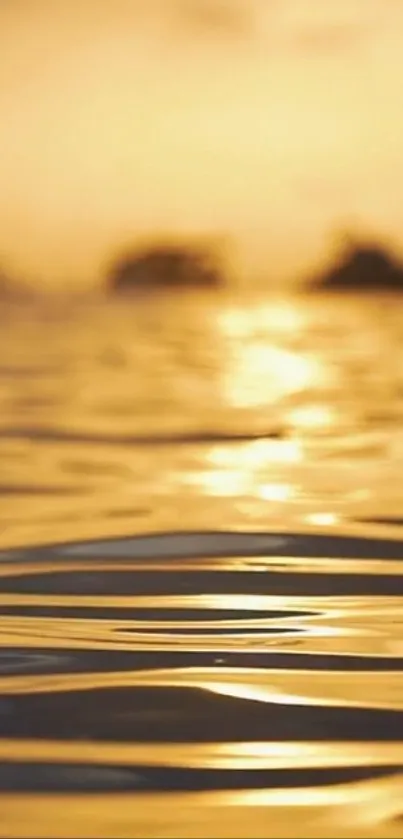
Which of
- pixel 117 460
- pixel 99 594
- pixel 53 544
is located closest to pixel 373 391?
pixel 117 460

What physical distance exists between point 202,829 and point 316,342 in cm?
915

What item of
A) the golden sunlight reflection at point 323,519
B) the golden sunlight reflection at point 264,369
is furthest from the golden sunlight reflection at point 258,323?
the golden sunlight reflection at point 323,519

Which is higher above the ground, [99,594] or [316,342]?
[316,342]

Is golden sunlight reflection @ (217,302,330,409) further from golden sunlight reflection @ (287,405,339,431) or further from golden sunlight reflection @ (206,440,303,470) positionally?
golden sunlight reflection @ (206,440,303,470)

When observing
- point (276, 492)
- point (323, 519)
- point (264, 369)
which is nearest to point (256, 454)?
point (276, 492)

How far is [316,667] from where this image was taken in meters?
1.46

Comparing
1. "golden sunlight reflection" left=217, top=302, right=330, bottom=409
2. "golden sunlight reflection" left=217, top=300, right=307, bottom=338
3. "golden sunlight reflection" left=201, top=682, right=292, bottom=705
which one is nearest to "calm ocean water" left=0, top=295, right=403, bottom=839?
"golden sunlight reflection" left=201, top=682, right=292, bottom=705

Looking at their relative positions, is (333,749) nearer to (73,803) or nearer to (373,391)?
(73,803)

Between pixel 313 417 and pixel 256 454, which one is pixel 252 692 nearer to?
pixel 256 454

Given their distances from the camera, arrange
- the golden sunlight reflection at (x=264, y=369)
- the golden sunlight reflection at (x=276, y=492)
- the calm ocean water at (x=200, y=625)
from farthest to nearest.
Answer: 1. the golden sunlight reflection at (x=264, y=369)
2. the golden sunlight reflection at (x=276, y=492)
3. the calm ocean water at (x=200, y=625)

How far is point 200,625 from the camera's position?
1.65 meters

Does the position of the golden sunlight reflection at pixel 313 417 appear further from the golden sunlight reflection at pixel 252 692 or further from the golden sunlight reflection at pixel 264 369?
the golden sunlight reflection at pixel 252 692

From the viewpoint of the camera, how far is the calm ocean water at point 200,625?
3.53 feet

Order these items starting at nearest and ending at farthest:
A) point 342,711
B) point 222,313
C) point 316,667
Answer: point 342,711 < point 316,667 < point 222,313
